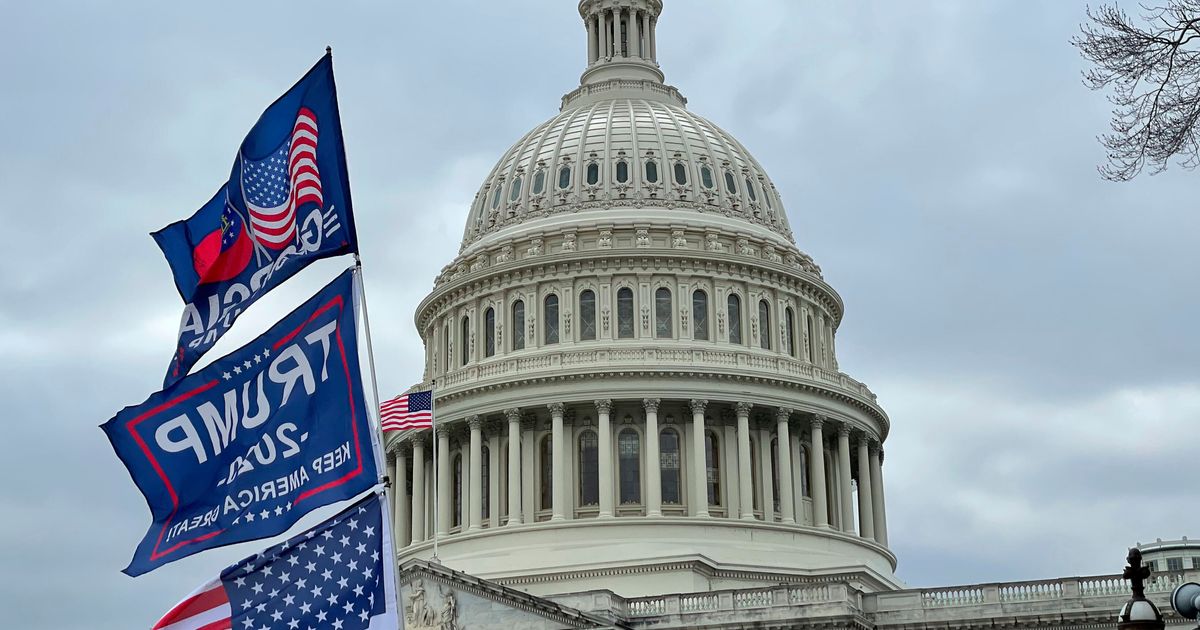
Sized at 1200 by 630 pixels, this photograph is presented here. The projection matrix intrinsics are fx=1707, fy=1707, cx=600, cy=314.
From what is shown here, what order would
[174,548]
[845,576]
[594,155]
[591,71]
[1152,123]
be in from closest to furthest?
1. [1152,123]
2. [174,548]
3. [845,576]
4. [594,155]
5. [591,71]

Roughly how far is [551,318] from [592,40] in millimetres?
18615

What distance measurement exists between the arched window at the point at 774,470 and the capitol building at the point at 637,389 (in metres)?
0.15

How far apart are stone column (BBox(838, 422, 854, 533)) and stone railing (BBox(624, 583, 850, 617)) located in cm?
1765

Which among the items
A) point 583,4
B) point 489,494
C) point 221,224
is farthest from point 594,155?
point 221,224

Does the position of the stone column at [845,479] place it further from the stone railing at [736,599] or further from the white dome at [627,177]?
the stone railing at [736,599]

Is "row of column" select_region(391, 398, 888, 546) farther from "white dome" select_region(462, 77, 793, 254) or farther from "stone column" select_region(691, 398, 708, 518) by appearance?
"white dome" select_region(462, 77, 793, 254)

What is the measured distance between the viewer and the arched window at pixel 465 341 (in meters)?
81.2

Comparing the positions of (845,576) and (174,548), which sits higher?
(845,576)

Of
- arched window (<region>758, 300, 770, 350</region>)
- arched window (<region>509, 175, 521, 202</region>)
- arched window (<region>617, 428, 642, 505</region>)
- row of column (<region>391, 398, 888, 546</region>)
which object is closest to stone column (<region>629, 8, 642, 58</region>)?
arched window (<region>509, 175, 521, 202</region>)

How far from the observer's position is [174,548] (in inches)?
830

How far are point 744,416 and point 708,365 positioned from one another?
9.06 ft

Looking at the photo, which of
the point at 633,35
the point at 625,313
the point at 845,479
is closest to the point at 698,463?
the point at 845,479

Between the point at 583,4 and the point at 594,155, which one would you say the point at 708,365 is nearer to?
the point at 594,155

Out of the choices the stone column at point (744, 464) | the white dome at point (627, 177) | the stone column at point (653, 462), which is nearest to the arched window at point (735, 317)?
the white dome at point (627, 177)
